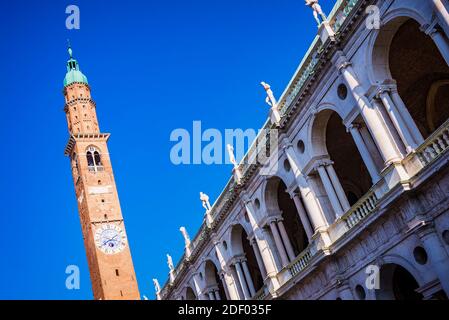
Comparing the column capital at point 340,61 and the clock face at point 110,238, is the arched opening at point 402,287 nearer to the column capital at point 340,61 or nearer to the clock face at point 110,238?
the column capital at point 340,61

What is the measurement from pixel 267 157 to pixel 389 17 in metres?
11.1

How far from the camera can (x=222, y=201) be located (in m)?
33.3

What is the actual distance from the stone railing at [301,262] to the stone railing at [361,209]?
10.5 ft

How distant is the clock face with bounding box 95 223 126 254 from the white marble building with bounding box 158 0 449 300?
2572 cm

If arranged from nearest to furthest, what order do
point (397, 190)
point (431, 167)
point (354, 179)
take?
1. point (431, 167)
2. point (397, 190)
3. point (354, 179)

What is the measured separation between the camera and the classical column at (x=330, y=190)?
22.3 meters

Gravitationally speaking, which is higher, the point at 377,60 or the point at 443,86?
the point at 443,86

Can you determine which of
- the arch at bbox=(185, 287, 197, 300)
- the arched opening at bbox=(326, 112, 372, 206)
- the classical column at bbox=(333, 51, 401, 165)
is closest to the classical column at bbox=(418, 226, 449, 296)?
the classical column at bbox=(333, 51, 401, 165)

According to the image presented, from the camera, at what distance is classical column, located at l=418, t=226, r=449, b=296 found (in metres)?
16.1

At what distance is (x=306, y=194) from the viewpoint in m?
24.0

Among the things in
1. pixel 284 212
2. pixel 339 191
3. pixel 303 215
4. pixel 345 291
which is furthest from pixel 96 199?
pixel 345 291
